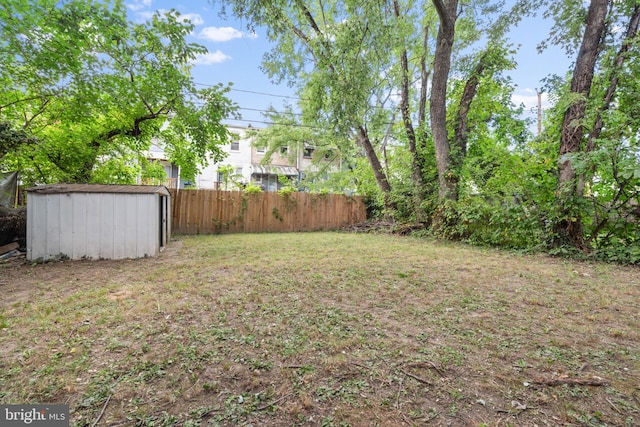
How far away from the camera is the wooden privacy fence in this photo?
8.88 metres

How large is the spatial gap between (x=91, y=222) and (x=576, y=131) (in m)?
8.75

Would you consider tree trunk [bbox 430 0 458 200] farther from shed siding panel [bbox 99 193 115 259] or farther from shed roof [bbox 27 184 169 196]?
shed siding panel [bbox 99 193 115 259]

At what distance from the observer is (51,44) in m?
4.56

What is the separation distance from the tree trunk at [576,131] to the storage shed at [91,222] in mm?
7424

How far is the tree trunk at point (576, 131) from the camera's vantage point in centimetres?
520

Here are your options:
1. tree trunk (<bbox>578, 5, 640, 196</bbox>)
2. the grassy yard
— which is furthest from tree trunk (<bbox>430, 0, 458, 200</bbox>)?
the grassy yard

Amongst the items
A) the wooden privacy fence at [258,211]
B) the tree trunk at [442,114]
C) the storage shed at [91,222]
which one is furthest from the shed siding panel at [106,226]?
the tree trunk at [442,114]

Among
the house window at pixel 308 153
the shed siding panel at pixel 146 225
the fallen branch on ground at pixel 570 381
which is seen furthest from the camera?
the house window at pixel 308 153

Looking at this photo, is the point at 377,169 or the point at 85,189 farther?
the point at 377,169

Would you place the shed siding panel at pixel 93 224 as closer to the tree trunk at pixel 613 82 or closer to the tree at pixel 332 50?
the tree at pixel 332 50

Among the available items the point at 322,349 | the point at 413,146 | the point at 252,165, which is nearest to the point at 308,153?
the point at 252,165

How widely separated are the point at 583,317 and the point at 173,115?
8095 millimetres

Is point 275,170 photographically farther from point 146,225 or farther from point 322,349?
point 322,349

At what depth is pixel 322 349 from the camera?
187cm
